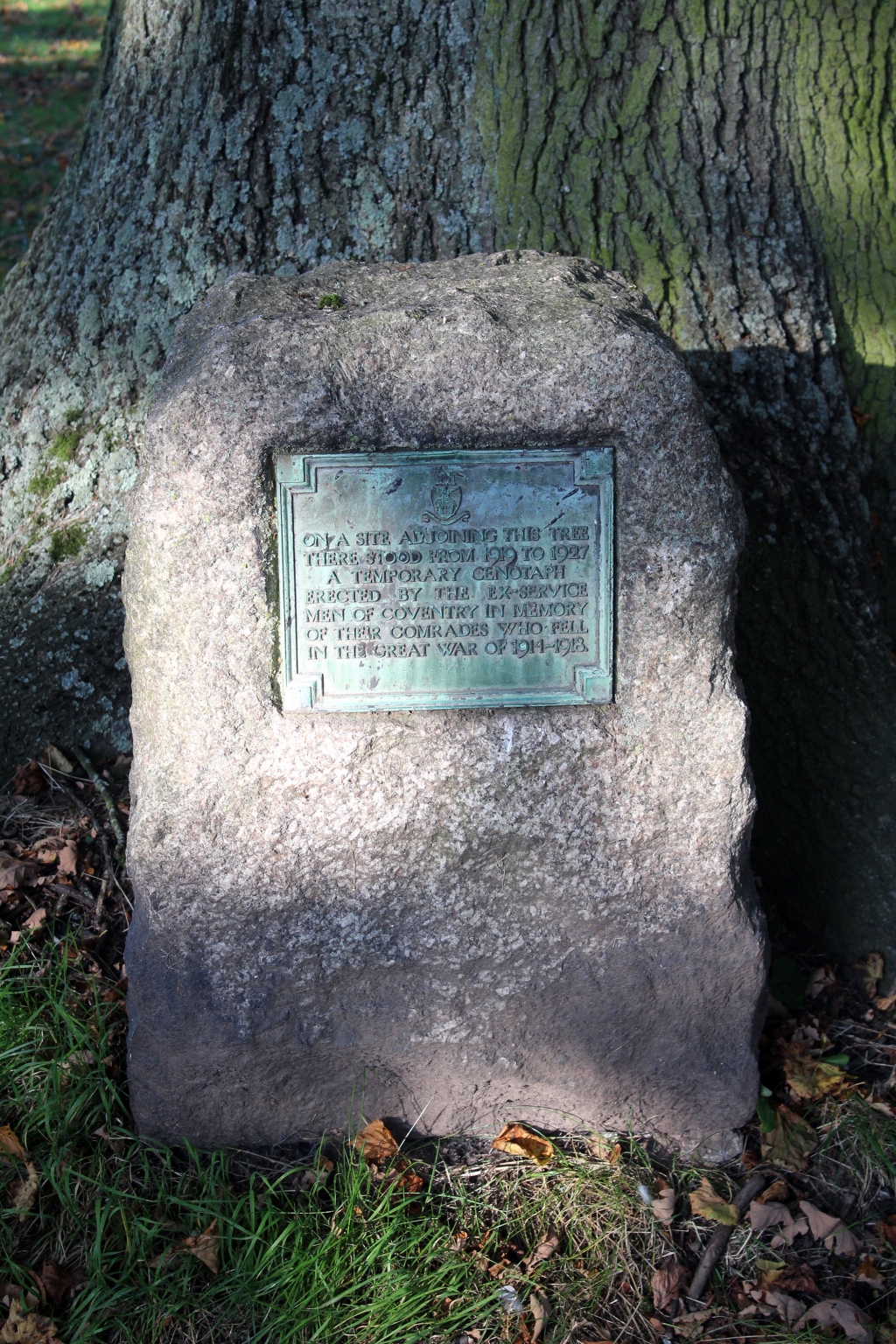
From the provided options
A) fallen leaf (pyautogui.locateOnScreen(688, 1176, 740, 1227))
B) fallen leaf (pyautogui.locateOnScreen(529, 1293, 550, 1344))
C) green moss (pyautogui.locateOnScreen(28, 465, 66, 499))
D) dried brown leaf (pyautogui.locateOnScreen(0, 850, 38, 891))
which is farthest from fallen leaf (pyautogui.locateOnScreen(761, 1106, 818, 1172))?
green moss (pyautogui.locateOnScreen(28, 465, 66, 499))

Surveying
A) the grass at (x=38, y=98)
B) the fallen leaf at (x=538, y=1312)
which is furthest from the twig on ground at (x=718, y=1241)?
the grass at (x=38, y=98)

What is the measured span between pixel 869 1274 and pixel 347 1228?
103 centimetres

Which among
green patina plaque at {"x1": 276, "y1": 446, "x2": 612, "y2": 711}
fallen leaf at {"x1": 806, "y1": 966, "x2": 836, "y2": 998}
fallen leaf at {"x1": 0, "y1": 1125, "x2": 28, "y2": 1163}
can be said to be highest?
green patina plaque at {"x1": 276, "y1": 446, "x2": 612, "y2": 711}

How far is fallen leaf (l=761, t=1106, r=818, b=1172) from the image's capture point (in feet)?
7.02

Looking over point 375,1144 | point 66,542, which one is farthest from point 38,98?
point 375,1144

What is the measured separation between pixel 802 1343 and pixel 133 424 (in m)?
2.72

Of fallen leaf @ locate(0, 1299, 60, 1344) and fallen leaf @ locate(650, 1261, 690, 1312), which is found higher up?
fallen leaf @ locate(0, 1299, 60, 1344)

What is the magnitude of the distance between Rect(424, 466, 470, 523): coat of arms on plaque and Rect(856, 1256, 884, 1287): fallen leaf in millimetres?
1663

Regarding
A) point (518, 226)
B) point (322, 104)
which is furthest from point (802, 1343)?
point (322, 104)

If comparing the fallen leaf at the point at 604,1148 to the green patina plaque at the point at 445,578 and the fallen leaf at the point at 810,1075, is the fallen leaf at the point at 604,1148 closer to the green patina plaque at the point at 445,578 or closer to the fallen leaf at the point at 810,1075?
the fallen leaf at the point at 810,1075

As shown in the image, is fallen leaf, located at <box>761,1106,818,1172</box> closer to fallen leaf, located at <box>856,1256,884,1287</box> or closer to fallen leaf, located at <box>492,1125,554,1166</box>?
fallen leaf, located at <box>856,1256,884,1287</box>

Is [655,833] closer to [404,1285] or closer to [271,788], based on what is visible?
[271,788]

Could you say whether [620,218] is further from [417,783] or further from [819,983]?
[819,983]

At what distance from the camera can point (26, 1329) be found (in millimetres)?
1757
